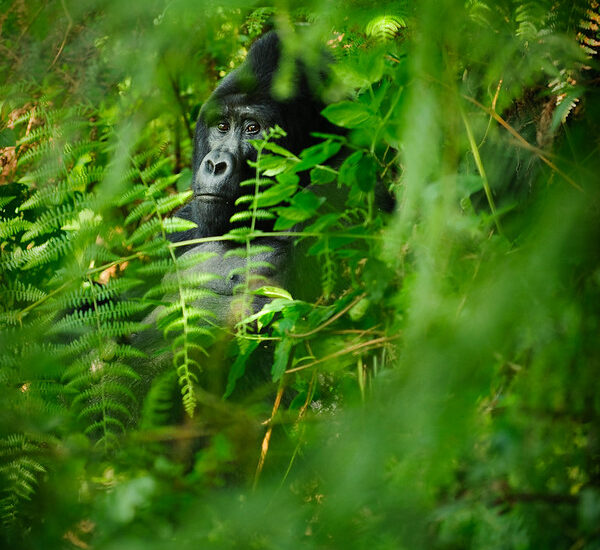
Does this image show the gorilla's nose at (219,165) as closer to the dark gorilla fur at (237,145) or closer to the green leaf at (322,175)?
the dark gorilla fur at (237,145)

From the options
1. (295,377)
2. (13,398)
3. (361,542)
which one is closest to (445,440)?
(361,542)

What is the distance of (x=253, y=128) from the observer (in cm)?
216

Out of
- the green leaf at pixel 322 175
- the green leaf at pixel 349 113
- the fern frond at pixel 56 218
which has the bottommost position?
the fern frond at pixel 56 218

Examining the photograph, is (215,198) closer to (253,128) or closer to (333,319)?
(253,128)

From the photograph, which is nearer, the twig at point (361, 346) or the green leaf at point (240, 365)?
the twig at point (361, 346)

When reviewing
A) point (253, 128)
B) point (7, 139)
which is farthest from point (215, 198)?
point (7, 139)

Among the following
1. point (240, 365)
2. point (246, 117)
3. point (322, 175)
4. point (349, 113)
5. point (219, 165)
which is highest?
point (349, 113)

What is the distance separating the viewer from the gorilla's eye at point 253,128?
7.08 ft

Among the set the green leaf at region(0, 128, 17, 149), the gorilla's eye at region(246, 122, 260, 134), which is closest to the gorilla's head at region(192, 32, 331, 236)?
the gorilla's eye at region(246, 122, 260, 134)

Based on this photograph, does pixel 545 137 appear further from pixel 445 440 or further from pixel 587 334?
pixel 445 440

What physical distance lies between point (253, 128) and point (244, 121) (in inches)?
1.9

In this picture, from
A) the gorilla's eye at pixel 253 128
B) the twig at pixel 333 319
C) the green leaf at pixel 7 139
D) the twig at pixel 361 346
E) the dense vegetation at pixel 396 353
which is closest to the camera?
the dense vegetation at pixel 396 353

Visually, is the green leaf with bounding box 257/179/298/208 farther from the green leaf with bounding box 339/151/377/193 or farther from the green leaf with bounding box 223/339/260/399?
the green leaf with bounding box 223/339/260/399

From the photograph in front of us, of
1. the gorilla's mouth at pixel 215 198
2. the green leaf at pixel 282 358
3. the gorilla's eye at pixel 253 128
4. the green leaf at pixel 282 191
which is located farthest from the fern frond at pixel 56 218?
the gorilla's eye at pixel 253 128
